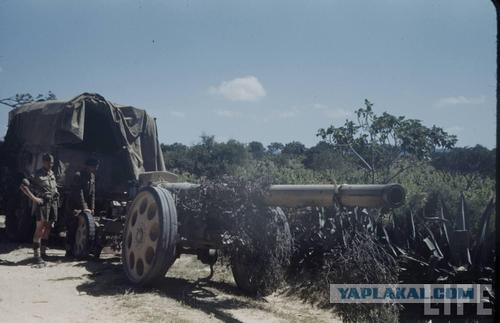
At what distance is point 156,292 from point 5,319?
1738 mm

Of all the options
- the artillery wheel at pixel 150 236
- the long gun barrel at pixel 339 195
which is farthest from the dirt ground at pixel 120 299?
the long gun barrel at pixel 339 195

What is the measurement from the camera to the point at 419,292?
5590mm

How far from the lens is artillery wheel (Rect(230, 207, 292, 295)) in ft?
18.1

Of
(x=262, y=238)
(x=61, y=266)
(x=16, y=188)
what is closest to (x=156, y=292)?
(x=262, y=238)

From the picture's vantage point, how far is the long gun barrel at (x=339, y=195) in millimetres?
4387

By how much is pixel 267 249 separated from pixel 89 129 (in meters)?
6.20

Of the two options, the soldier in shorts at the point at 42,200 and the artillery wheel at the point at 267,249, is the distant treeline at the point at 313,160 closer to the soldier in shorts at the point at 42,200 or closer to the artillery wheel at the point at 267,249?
the soldier in shorts at the point at 42,200

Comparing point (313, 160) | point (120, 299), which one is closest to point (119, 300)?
point (120, 299)

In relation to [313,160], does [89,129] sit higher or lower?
lower

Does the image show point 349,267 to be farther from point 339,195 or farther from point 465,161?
point 465,161

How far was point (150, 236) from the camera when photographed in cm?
599

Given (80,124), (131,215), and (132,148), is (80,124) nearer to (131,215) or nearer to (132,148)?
(132,148)

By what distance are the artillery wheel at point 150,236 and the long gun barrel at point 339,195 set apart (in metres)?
1.25

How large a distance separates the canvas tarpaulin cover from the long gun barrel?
487 cm
